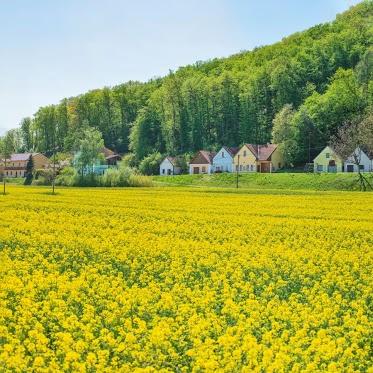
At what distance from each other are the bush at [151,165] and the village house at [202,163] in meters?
7.48

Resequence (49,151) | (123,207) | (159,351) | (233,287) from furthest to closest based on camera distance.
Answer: (49,151) → (123,207) → (233,287) → (159,351)

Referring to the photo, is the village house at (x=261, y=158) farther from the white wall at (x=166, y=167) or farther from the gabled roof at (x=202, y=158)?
the white wall at (x=166, y=167)

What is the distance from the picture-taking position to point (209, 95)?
132 meters

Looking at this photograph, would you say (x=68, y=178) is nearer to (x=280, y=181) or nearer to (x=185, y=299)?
(x=280, y=181)

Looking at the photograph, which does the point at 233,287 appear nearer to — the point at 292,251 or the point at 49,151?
the point at 292,251

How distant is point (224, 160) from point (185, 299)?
103 meters

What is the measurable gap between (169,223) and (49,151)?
490 feet

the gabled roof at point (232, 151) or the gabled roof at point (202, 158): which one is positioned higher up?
the gabled roof at point (232, 151)

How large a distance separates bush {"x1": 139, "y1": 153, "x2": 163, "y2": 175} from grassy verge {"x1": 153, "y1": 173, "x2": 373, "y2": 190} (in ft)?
86.3

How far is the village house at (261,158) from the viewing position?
10769cm

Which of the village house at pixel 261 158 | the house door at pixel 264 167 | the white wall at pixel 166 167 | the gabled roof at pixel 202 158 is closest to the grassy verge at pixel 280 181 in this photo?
Result: the village house at pixel 261 158

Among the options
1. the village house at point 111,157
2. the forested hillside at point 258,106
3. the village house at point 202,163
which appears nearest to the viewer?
the forested hillside at point 258,106

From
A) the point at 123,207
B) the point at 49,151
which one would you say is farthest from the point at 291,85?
the point at 123,207

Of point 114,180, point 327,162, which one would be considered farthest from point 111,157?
point 114,180
